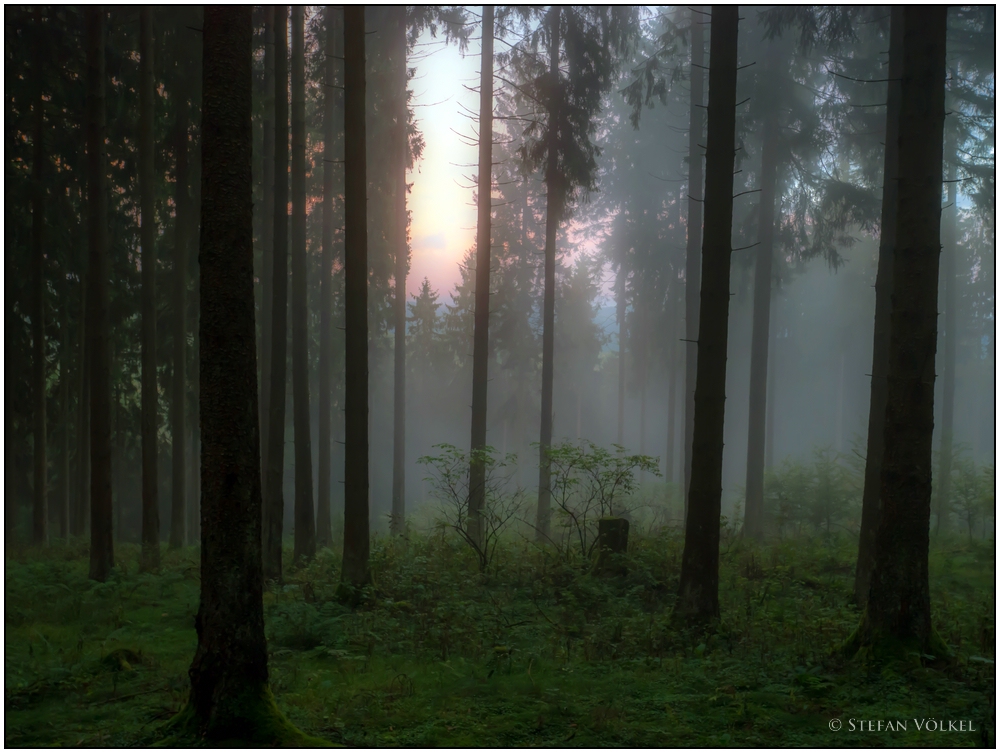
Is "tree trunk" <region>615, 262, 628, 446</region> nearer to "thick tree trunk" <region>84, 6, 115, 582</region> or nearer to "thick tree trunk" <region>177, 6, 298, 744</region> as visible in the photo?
"thick tree trunk" <region>84, 6, 115, 582</region>

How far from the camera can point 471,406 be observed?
51.9 feet

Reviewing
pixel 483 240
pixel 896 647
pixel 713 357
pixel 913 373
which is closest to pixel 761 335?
pixel 483 240

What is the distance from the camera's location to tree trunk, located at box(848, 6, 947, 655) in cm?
648

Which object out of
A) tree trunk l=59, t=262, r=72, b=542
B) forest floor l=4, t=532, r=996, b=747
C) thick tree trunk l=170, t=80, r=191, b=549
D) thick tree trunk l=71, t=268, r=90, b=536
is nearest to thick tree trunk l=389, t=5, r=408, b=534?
thick tree trunk l=170, t=80, r=191, b=549

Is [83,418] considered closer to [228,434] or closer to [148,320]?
[148,320]

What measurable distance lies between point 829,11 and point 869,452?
8686 millimetres

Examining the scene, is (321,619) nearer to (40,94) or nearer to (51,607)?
(51,607)

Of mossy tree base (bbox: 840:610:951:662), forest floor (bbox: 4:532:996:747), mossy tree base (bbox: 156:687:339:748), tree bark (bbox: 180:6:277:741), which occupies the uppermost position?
tree bark (bbox: 180:6:277:741)

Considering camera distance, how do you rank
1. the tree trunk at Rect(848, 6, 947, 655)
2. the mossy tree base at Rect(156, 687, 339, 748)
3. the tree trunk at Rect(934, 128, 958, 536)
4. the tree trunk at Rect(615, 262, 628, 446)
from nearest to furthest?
the mossy tree base at Rect(156, 687, 339, 748) < the tree trunk at Rect(848, 6, 947, 655) < the tree trunk at Rect(934, 128, 958, 536) < the tree trunk at Rect(615, 262, 628, 446)

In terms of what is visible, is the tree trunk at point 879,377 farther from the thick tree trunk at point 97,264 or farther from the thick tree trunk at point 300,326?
the thick tree trunk at point 97,264

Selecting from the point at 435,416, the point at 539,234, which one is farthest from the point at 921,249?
the point at 435,416

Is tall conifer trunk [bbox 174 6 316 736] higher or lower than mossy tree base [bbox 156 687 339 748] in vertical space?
higher

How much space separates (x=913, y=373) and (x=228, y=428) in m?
6.75

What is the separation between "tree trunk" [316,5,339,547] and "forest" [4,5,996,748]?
0.40 feet
